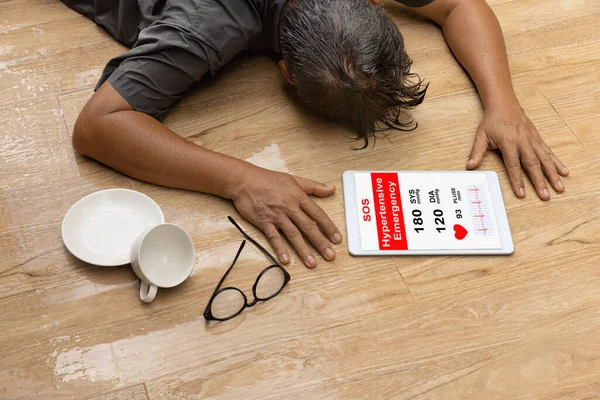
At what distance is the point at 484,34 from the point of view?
149 cm

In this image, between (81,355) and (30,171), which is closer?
(81,355)

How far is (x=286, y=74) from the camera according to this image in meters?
1.33

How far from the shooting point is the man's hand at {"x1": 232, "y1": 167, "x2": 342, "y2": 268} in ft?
3.97

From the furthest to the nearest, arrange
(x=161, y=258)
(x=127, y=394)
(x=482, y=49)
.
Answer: (x=482, y=49) < (x=161, y=258) < (x=127, y=394)

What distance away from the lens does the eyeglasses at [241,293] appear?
3.75ft

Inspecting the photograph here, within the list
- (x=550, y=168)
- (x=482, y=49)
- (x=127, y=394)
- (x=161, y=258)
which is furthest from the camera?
(x=482, y=49)

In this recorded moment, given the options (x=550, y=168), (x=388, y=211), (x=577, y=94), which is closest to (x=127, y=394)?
(x=388, y=211)

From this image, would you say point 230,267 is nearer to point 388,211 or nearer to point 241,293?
point 241,293

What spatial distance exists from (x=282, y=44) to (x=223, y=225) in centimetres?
38

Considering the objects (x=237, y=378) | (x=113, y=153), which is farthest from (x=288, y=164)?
(x=237, y=378)

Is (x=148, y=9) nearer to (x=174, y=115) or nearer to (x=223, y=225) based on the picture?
(x=174, y=115)

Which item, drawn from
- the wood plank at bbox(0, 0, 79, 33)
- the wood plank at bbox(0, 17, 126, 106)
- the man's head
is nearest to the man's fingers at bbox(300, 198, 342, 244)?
the man's head

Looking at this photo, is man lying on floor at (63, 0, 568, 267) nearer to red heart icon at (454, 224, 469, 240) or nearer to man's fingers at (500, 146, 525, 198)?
man's fingers at (500, 146, 525, 198)

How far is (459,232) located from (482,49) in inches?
19.1
